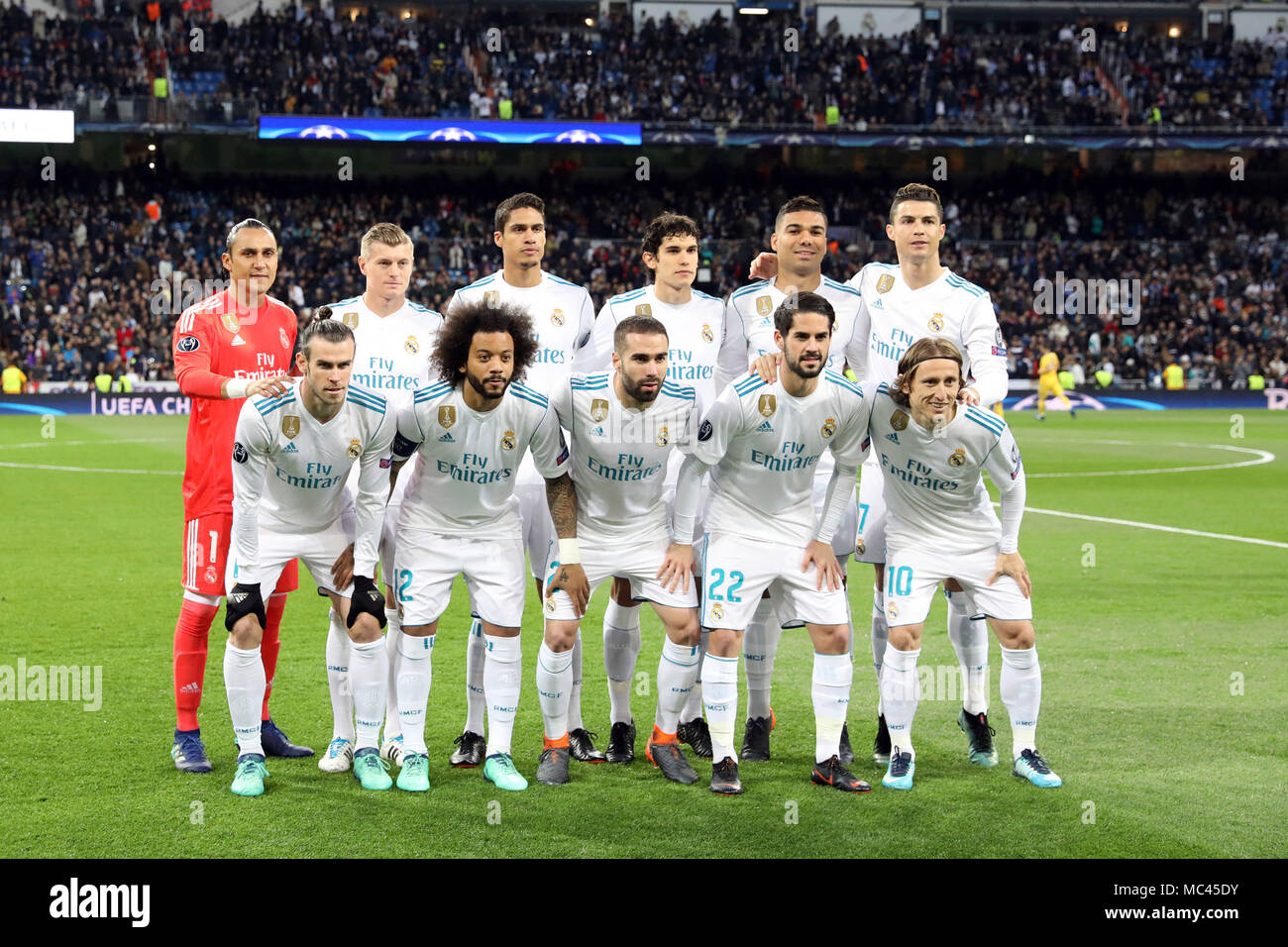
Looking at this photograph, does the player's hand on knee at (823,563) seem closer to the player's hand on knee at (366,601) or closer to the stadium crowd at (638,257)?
the player's hand on knee at (366,601)

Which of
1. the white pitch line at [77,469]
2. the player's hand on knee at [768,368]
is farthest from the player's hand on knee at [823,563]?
the white pitch line at [77,469]

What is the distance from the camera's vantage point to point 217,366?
610 cm

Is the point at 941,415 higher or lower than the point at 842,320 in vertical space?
lower

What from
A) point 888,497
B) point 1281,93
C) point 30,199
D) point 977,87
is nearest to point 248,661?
point 888,497

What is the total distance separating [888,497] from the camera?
5988 millimetres

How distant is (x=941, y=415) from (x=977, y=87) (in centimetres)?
4007

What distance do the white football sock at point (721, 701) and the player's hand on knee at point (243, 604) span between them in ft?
6.25

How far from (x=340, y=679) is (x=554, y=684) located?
979mm

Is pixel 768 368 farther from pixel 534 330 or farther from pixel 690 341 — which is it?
pixel 534 330

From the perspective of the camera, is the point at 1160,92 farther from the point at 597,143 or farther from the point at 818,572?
the point at 818,572

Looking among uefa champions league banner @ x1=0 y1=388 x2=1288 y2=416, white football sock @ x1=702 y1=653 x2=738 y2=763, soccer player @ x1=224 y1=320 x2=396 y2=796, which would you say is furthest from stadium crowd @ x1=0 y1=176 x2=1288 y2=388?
white football sock @ x1=702 y1=653 x2=738 y2=763

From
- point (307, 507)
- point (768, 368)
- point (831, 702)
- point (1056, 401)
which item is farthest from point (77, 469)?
point (1056, 401)

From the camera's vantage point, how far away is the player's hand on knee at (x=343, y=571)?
5703 mm

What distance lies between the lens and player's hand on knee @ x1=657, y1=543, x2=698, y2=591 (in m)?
5.79
